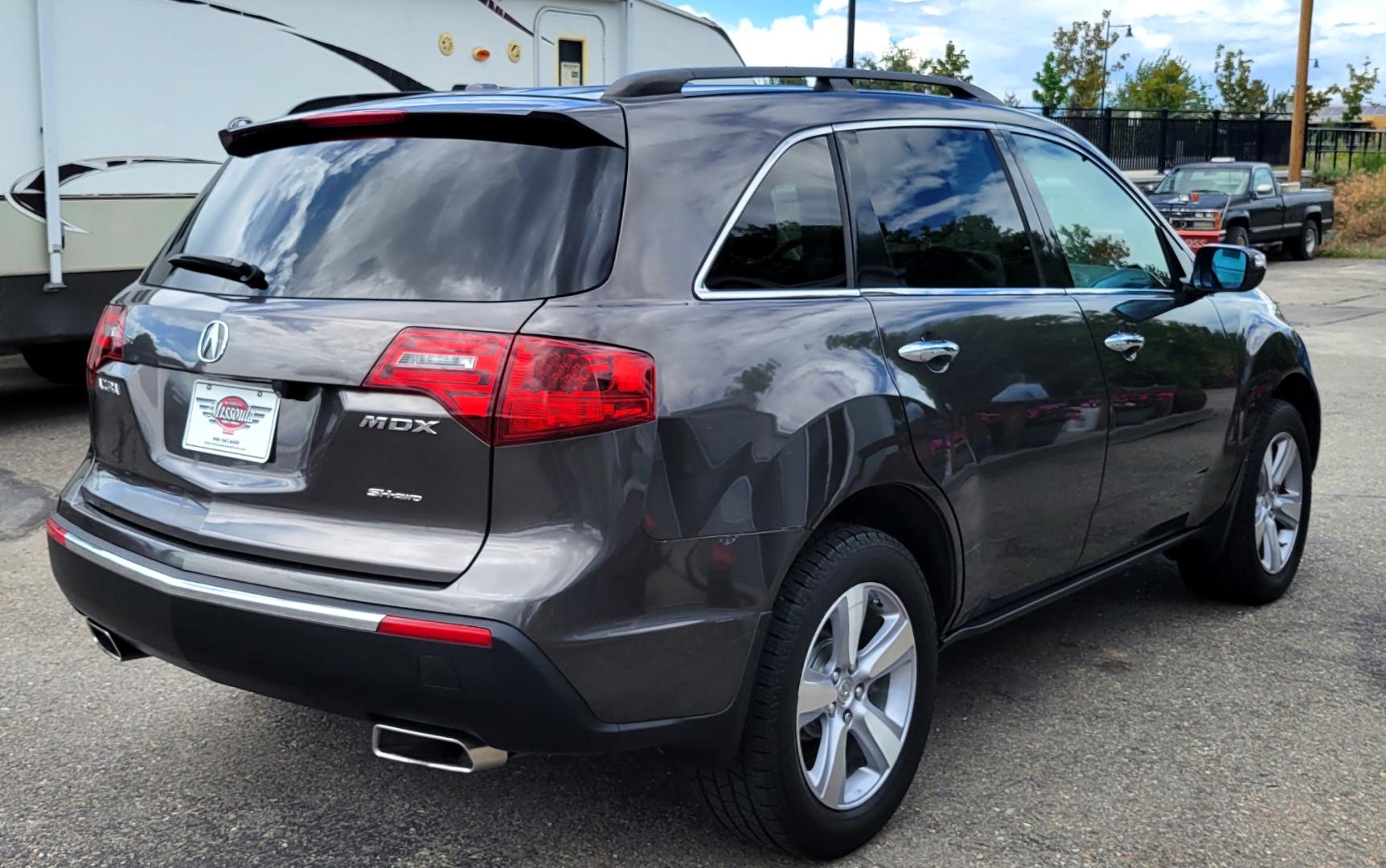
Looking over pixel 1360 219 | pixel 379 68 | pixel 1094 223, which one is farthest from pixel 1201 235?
pixel 1094 223

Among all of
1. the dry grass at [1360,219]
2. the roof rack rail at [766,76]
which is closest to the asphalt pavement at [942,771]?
the roof rack rail at [766,76]

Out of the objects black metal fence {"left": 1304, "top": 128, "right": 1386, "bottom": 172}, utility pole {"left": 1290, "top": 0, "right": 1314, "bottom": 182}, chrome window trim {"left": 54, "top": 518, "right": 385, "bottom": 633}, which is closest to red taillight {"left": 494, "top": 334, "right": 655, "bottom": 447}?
chrome window trim {"left": 54, "top": 518, "right": 385, "bottom": 633}

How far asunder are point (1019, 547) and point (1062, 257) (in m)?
0.91

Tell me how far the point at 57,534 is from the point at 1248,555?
12.8 ft

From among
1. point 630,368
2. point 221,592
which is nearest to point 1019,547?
point 630,368

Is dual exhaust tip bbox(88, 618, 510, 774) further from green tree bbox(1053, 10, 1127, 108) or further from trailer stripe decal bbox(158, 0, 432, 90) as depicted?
green tree bbox(1053, 10, 1127, 108)

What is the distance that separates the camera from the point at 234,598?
288cm

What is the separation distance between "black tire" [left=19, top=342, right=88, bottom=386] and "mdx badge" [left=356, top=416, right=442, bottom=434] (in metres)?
7.82

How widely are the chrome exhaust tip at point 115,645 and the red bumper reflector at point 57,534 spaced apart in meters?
0.20

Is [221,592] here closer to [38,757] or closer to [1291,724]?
[38,757]

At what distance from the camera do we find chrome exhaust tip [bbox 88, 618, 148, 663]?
130 inches

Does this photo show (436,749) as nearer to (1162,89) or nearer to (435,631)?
(435,631)

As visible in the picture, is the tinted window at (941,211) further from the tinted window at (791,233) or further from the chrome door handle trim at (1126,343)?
the chrome door handle trim at (1126,343)

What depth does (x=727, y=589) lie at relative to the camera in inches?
114
